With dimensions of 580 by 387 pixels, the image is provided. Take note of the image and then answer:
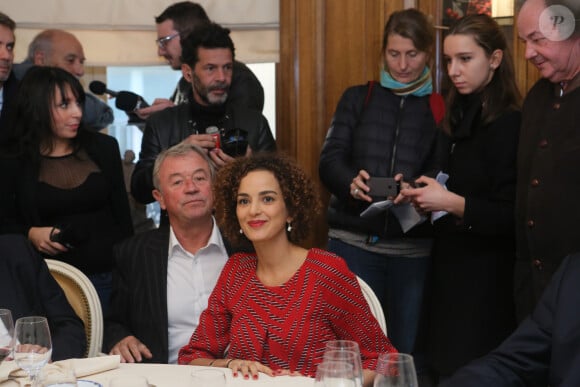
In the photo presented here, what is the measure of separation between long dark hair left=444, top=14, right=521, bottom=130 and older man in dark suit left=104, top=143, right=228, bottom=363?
105 cm

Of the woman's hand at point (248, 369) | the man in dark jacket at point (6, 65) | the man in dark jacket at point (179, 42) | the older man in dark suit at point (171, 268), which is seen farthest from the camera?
the man in dark jacket at point (179, 42)

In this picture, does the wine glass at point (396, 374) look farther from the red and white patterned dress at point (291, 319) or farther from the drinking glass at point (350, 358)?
the red and white patterned dress at point (291, 319)

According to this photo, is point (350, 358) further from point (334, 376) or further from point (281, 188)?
point (281, 188)

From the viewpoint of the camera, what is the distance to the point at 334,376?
1.66 m

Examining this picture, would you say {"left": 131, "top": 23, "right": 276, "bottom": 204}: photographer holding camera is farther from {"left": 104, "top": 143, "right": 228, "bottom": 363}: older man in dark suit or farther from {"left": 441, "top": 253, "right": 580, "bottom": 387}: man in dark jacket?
{"left": 441, "top": 253, "right": 580, "bottom": 387}: man in dark jacket

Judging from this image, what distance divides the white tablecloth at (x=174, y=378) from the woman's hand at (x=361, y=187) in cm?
133

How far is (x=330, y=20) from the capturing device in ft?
13.9

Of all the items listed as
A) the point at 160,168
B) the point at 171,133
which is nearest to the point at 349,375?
the point at 160,168

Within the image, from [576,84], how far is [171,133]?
1598 mm

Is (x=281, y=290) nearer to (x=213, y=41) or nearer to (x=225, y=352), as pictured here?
(x=225, y=352)

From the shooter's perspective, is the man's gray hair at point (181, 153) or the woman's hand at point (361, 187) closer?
the man's gray hair at point (181, 153)

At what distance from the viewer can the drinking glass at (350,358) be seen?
1.71 metres

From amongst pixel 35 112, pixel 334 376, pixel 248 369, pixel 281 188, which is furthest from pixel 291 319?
pixel 35 112

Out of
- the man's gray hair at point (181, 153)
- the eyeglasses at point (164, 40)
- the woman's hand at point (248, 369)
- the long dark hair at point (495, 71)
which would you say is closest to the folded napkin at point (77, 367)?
the woman's hand at point (248, 369)
